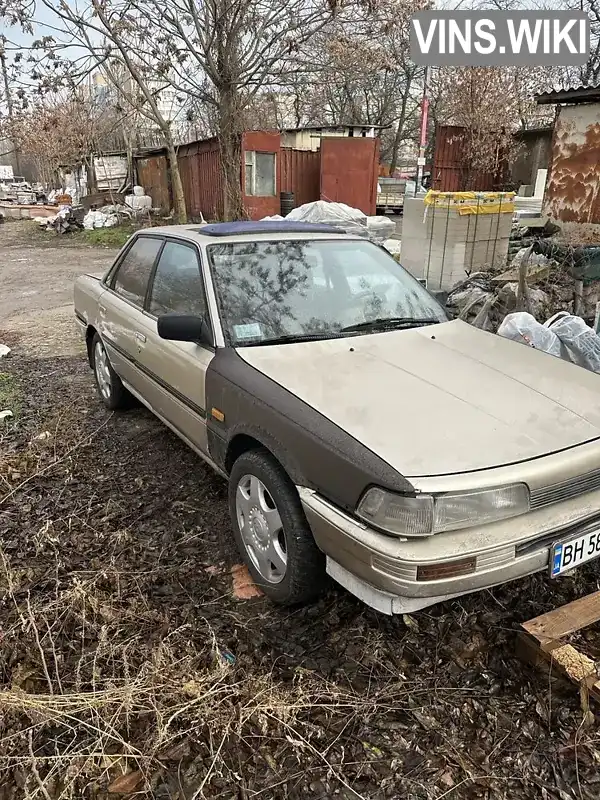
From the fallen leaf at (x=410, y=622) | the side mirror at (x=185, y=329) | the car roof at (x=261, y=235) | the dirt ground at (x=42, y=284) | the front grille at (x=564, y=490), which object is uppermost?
the car roof at (x=261, y=235)

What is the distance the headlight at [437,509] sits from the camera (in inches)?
82.3

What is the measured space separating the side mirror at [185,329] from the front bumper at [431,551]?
1178 mm

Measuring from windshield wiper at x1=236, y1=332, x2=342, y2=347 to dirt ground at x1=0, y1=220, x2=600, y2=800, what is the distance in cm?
108

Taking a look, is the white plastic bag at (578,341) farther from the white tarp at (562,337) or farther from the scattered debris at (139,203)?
the scattered debris at (139,203)

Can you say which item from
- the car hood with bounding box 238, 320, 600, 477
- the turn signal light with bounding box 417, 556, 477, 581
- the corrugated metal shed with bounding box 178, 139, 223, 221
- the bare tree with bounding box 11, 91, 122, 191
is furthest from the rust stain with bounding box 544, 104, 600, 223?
the bare tree with bounding box 11, 91, 122, 191

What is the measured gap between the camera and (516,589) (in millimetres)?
2869

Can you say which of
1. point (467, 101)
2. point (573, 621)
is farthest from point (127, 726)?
point (467, 101)

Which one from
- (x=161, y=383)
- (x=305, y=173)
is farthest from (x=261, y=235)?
(x=305, y=173)

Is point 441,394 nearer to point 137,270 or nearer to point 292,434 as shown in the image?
point 292,434

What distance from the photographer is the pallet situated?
218cm

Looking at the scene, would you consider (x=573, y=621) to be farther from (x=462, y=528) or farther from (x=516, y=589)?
(x=462, y=528)

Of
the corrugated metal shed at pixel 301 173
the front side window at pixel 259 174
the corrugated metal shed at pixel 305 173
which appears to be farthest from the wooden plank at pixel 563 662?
the corrugated metal shed at pixel 301 173

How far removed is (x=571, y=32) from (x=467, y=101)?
232 inches

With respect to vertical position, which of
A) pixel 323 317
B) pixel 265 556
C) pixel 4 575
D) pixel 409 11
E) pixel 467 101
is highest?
pixel 409 11
